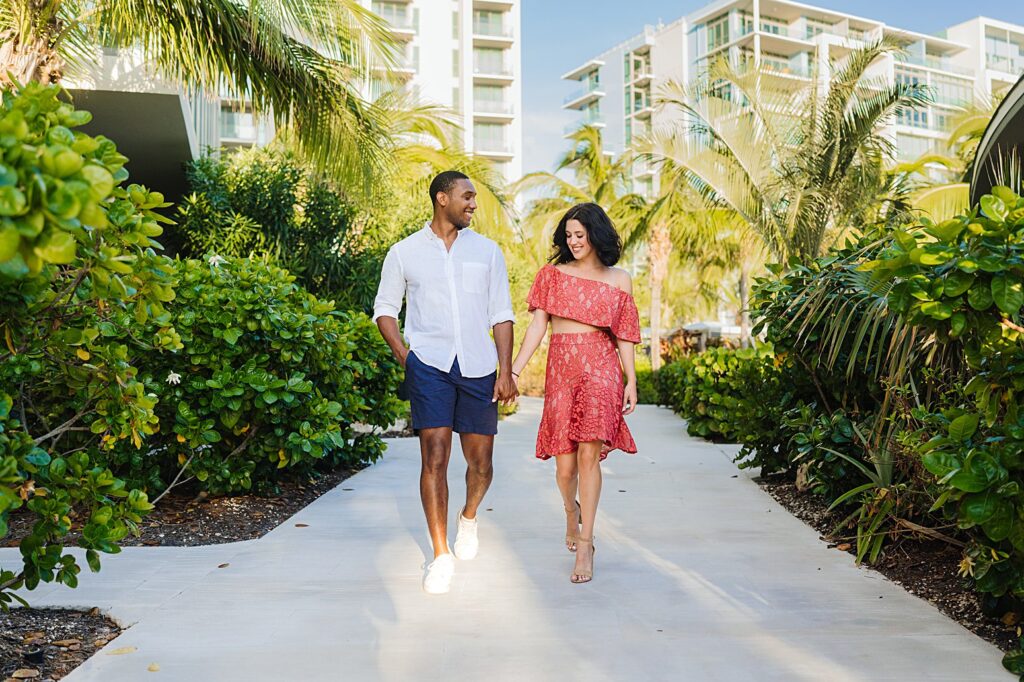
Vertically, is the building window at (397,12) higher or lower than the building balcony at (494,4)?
lower

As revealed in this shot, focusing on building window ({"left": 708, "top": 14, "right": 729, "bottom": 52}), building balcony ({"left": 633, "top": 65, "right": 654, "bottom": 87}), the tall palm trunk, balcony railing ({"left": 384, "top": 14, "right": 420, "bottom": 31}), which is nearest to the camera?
the tall palm trunk

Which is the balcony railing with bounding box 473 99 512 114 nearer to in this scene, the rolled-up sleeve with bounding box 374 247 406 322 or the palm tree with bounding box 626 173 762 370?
the palm tree with bounding box 626 173 762 370

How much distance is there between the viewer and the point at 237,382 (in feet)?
20.3

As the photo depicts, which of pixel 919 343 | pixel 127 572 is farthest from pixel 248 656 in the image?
pixel 919 343

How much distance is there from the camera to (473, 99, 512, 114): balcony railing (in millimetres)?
63812

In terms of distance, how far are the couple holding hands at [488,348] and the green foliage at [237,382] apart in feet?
5.42

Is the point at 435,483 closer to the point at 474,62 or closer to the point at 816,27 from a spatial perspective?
the point at 474,62

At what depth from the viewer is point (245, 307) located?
6289 millimetres

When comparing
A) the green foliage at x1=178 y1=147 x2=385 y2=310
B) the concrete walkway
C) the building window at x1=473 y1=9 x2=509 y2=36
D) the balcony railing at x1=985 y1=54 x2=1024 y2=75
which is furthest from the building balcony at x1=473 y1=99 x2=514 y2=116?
the concrete walkway

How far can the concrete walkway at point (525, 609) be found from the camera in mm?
3492

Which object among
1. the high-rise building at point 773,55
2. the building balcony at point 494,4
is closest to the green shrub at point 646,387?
the high-rise building at point 773,55

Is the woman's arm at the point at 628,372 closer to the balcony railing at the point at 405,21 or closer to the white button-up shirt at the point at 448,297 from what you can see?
the white button-up shirt at the point at 448,297

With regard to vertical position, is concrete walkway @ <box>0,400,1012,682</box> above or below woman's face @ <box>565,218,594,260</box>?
below

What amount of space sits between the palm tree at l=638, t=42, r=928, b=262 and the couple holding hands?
34.8 ft
